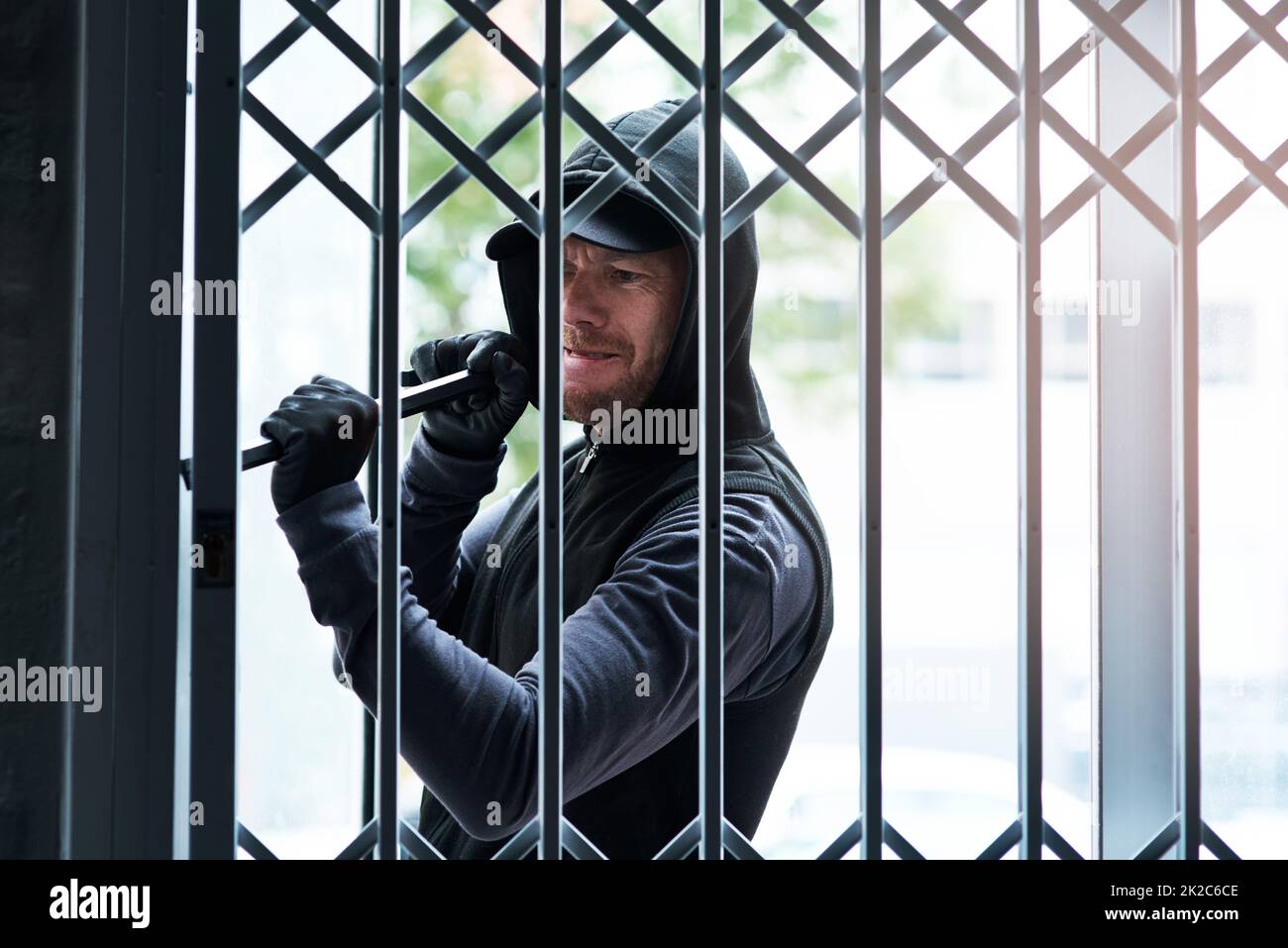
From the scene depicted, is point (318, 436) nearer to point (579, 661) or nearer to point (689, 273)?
point (579, 661)

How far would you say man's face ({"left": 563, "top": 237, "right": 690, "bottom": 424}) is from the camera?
5.91ft

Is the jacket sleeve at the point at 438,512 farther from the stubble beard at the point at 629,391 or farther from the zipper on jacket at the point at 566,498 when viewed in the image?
the stubble beard at the point at 629,391


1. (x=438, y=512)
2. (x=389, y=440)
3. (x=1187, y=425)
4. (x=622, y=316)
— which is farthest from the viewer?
(x=622, y=316)

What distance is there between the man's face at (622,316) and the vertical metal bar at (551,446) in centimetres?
55

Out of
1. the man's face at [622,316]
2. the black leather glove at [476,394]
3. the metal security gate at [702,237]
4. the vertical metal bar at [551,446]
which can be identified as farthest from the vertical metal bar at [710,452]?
the man's face at [622,316]

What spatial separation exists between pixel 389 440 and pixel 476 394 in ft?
0.97

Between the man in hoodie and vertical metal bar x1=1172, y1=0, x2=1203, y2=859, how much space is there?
1.81 feet

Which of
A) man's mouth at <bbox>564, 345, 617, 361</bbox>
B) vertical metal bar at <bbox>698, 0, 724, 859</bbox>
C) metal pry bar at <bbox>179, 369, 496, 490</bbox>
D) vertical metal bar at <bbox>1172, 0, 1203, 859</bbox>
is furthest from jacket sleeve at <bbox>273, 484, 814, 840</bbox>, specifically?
vertical metal bar at <bbox>1172, 0, 1203, 859</bbox>

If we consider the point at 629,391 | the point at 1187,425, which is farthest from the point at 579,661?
the point at 1187,425

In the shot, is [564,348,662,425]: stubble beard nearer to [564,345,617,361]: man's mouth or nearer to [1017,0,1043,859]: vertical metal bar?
[564,345,617,361]: man's mouth

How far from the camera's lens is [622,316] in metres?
1.82

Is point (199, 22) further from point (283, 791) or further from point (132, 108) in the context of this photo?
point (283, 791)

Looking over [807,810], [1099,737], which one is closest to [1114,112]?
[1099,737]

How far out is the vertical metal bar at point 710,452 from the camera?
125cm
